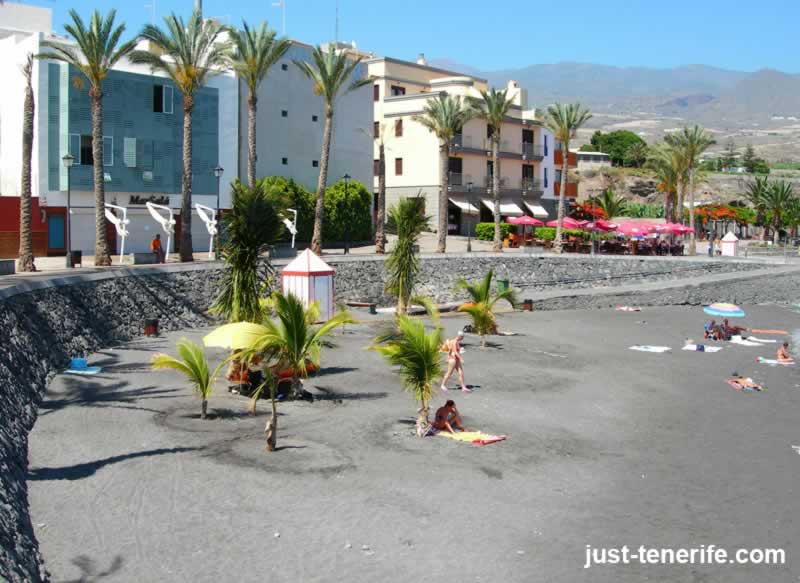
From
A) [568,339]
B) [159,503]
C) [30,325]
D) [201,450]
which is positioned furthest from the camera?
[568,339]

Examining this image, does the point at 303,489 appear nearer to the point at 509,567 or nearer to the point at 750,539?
the point at 509,567

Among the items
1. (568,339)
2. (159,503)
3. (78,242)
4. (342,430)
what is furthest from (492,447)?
(78,242)

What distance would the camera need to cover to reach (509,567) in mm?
11547

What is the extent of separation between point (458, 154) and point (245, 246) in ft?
150

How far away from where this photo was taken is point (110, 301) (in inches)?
1169

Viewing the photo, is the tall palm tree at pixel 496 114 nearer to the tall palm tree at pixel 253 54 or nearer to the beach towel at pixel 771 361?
the tall palm tree at pixel 253 54

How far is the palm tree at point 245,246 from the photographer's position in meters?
22.1

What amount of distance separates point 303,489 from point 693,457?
755 cm

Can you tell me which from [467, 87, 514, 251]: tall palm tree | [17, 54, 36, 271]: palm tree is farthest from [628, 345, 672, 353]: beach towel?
[467, 87, 514, 251]: tall palm tree

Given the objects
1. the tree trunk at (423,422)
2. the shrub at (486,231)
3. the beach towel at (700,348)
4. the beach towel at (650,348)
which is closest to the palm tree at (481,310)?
the beach towel at (650,348)

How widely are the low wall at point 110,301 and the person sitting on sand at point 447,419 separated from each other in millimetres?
7730

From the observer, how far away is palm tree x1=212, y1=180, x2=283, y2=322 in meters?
22.1

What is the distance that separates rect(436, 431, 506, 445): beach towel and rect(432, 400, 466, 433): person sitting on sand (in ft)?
0.48

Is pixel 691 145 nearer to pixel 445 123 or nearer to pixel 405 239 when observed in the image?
pixel 445 123
